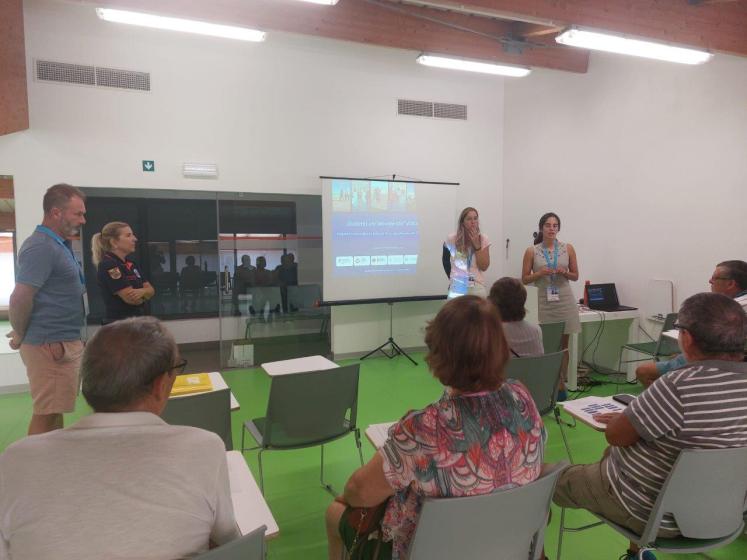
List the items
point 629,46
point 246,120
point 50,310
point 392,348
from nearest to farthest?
point 50,310 < point 629,46 < point 246,120 < point 392,348

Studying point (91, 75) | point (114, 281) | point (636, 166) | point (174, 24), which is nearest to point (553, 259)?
point (636, 166)

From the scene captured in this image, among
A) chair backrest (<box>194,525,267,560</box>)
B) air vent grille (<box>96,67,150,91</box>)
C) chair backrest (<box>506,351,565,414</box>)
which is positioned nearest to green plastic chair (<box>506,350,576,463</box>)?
chair backrest (<box>506,351,565,414</box>)

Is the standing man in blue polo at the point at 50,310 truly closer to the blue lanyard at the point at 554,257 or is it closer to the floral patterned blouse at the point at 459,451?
the floral patterned blouse at the point at 459,451

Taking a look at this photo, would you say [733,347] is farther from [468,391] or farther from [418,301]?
[418,301]

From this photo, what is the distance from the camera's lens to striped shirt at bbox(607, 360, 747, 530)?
1502 mm

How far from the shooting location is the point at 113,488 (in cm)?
93

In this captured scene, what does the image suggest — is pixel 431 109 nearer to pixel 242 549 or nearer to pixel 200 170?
pixel 200 170

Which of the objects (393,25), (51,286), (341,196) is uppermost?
(393,25)

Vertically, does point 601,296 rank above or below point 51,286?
below

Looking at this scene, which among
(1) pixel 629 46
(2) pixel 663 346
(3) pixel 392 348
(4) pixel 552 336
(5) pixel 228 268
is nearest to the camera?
(4) pixel 552 336

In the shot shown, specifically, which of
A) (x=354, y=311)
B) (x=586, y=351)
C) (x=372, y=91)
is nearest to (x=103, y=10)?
(x=372, y=91)

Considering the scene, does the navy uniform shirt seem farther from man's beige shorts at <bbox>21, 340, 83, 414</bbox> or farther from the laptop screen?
the laptop screen

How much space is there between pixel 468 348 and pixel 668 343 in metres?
3.65

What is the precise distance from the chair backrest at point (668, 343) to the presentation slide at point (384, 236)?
8.36 feet
